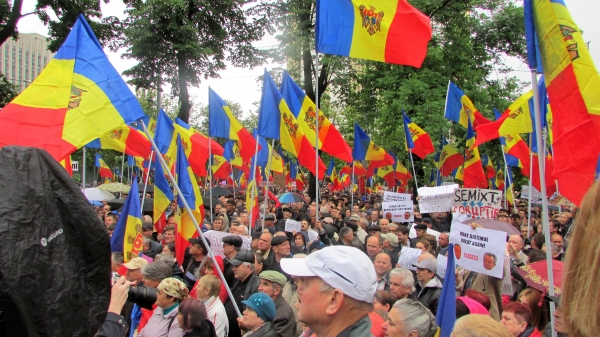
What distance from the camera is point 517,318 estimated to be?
13.8 feet

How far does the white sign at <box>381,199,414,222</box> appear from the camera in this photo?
11.9 meters

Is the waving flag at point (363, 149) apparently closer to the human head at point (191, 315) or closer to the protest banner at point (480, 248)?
the protest banner at point (480, 248)

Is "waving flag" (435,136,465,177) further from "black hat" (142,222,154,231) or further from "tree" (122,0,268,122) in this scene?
"tree" (122,0,268,122)

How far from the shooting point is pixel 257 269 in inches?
278

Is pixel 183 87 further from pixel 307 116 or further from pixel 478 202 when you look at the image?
pixel 478 202

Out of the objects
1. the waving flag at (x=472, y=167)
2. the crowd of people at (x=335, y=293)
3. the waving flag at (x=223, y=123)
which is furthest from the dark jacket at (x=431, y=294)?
the waving flag at (x=472, y=167)

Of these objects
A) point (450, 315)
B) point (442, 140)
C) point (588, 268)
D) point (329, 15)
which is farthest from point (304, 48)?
point (588, 268)

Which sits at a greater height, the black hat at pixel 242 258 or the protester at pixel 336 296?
the protester at pixel 336 296

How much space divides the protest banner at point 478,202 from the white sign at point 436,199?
3339 millimetres

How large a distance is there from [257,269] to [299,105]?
4508mm

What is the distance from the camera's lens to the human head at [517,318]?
4.16 m

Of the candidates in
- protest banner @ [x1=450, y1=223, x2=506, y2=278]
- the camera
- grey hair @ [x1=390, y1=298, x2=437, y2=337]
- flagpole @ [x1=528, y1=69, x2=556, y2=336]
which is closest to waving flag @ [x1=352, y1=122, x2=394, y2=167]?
protest banner @ [x1=450, y1=223, x2=506, y2=278]

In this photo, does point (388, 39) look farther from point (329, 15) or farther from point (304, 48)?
point (304, 48)

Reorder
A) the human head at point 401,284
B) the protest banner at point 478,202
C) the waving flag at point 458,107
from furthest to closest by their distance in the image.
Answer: the waving flag at point 458,107
the protest banner at point 478,202
the human head at point 401,284
